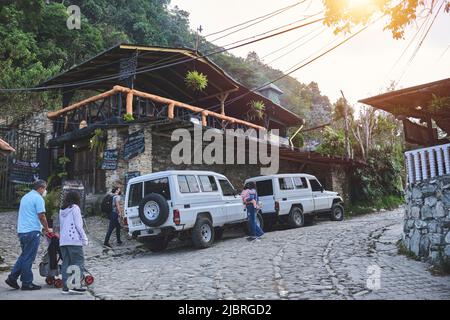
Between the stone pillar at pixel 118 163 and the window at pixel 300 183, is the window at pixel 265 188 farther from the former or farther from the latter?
the stone pillar at pixel 118 163

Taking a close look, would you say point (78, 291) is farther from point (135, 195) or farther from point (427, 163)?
point (427, 163)

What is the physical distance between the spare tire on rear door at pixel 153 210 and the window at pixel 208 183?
1498 mm

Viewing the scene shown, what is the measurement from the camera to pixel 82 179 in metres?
15.1

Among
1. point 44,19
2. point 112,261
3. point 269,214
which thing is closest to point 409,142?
point 269,214

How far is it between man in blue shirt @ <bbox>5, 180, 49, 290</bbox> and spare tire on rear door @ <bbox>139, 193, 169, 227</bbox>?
301cm

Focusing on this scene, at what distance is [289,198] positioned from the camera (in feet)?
43.0

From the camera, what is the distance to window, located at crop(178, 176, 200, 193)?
939 cm

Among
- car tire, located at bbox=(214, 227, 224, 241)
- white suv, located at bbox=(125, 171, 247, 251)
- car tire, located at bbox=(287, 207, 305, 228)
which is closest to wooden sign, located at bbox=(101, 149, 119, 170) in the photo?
white suv, located at bbox=(125, 171, 247, 251)

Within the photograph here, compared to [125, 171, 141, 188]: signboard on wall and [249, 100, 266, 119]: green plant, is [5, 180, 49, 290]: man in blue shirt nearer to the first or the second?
[125, 171, 141, 188]: signboard on wall

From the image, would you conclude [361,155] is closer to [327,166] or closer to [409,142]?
[327,166]

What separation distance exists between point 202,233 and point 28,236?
4.58 meters

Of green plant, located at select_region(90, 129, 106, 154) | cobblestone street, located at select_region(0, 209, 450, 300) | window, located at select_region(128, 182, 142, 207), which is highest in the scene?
green plant, located at select_region(90, 129, 106, 154)

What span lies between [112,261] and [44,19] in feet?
81.2

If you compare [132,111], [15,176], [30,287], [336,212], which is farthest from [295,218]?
[15,176]
